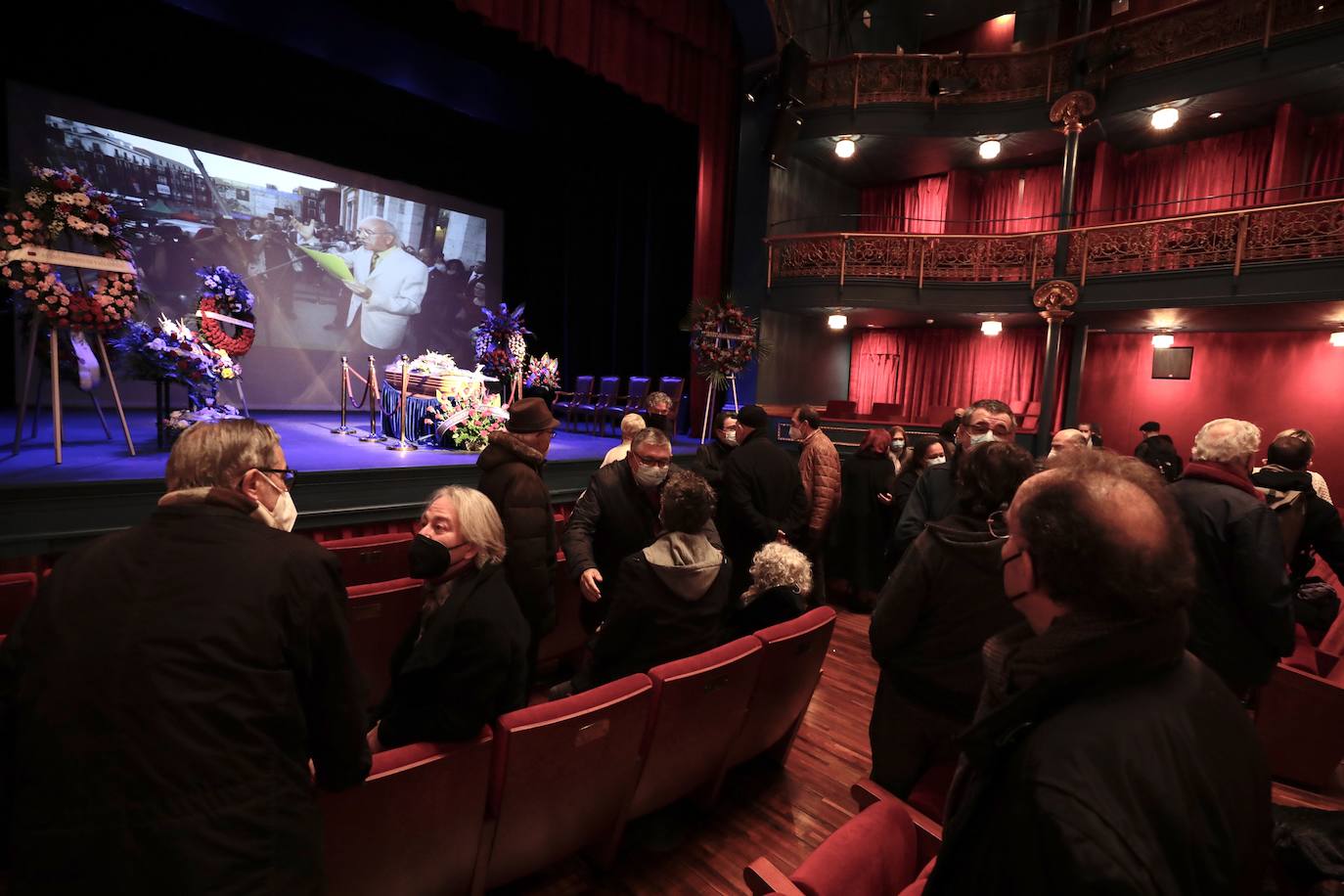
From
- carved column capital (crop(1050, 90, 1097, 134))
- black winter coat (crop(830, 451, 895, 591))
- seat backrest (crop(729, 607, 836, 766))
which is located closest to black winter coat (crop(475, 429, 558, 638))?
seat backrest (crop(729, 607, 836, 766))

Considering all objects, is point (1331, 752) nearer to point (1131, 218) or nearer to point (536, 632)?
point (536, 632)

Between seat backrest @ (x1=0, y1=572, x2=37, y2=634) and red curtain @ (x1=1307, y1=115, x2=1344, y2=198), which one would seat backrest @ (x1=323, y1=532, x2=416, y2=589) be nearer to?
seat backrest @ (x1=0, y1=572, x2=37, y2=634)

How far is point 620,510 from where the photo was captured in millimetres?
2926

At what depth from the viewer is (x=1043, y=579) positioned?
32.4 inches

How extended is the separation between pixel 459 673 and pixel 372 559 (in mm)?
2021

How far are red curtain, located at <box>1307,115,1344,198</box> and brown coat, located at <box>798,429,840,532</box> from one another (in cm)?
970

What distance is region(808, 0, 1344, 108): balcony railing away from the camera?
772 cm

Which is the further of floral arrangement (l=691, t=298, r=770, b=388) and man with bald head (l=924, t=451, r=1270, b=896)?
floral arrangement (l=691, t=298, r=770, b=388)

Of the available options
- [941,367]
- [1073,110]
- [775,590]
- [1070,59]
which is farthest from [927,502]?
[941,367]

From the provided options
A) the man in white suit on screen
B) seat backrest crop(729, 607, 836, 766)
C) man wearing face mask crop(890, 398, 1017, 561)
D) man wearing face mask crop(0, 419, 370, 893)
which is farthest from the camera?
the man in white suit on screen

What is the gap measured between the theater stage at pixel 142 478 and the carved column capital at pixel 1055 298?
6671 millimetres

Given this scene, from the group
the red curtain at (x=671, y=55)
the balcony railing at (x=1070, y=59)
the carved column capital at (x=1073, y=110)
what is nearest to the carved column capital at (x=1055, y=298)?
the carved column capital at (x=1073, y=110)

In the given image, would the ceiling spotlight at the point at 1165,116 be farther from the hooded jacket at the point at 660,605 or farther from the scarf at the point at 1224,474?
the hooded jacket at the point at 660,605

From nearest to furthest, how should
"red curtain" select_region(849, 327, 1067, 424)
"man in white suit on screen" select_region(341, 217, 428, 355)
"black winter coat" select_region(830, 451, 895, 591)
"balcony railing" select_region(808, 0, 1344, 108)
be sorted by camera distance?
"black winter coat" select_region(830, 451, 895, 591)
"balcony railing" select_region(808, 0, 1344, 108)
"man in white suit on screen" select_region(341, 217, 428, 355)
"red curtain" select_region(849, 327, 1067, 424)
